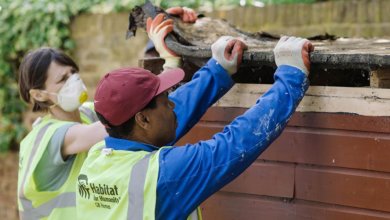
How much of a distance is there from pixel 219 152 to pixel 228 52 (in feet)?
2.05

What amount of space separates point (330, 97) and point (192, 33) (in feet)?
3.42

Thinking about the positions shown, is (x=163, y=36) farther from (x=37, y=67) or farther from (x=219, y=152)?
(x=219, y=152)

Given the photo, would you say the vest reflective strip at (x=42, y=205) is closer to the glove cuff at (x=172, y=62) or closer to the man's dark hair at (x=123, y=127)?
the glove cuff at (x=172, y=62)

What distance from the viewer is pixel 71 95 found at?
4246 millimetres

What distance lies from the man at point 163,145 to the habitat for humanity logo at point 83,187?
13 mm

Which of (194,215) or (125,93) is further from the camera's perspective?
(194,215)

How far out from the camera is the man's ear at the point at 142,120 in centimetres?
312

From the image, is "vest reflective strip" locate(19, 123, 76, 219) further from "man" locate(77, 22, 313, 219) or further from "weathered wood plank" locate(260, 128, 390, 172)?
"weathered wood plank" locate(260, 128, 390, 172)

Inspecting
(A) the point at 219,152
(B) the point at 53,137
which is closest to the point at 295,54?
(A) the point at 219,152

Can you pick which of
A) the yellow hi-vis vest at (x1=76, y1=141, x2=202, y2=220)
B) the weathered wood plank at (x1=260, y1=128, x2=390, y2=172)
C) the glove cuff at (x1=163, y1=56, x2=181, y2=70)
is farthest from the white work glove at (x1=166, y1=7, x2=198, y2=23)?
the yellow hi-vis vest at (x1=76, y1=141, x2=202, y2=220)

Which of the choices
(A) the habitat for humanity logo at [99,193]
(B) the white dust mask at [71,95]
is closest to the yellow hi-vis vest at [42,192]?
(B) the white dust mask at [71,95]

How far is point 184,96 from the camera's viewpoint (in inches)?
142

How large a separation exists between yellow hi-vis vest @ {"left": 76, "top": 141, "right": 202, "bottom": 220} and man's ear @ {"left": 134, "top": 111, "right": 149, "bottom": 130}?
102 mm

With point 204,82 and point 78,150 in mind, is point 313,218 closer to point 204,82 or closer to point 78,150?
point 204,82
